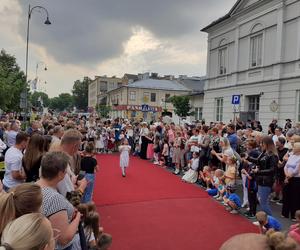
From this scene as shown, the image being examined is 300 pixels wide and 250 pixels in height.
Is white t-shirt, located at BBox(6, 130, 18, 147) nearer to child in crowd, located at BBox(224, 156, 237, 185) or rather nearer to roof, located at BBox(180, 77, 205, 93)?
child in crowd, located at BBox(224, 156, 237, 185)

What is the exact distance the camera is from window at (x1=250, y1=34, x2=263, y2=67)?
2239 cm

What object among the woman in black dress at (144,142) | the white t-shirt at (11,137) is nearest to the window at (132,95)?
the woman in black dress at (144,142)

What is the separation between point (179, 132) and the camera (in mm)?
15180

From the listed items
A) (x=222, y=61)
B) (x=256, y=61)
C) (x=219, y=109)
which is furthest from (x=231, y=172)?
(x=222, y=61)

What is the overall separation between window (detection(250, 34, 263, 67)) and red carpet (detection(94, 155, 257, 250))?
13.7 metres

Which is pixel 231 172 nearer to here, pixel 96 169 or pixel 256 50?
pixel 96 169

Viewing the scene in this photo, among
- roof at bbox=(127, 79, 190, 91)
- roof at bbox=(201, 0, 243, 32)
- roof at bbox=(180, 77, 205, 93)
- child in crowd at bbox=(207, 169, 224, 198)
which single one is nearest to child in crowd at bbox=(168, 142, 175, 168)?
child in crowd at bbox=(207, 169, 224, 198)

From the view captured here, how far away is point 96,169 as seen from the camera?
306 inches

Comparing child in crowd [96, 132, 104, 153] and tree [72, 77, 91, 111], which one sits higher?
tree [72, 77, 91, 111]

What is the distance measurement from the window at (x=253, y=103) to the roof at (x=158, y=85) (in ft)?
161

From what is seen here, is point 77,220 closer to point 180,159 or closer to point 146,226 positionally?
point 146,226

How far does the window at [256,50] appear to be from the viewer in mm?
22391

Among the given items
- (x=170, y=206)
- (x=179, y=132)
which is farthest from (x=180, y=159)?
(x=170, y=206)

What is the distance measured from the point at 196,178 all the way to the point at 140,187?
2418 mm
